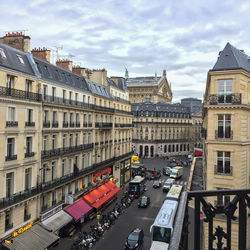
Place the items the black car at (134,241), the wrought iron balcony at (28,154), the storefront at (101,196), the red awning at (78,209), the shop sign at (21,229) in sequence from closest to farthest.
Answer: the shop sign at (21,229) → the wrought iron balcony at (28,154) → the black car at (134,241) → the red awning at (78,209) → the storefront at (101,196)

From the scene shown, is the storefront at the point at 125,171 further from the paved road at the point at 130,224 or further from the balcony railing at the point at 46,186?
the balcony railing at the point at 46,186

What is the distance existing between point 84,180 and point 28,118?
14.2m

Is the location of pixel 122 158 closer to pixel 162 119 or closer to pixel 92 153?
pixel 92 153

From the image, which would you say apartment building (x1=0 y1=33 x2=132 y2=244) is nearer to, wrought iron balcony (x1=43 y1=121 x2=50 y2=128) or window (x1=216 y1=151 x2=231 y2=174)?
wrought iron balcony (x1=43 y1=121 x2=50 y2=128)

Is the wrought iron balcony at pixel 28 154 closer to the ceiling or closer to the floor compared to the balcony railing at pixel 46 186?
closer to the ceiling

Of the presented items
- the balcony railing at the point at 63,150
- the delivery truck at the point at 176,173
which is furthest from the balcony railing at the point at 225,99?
the delivery truck at the point at 176,173

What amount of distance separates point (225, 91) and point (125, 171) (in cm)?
3691

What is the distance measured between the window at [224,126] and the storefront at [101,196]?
19816 millimetres

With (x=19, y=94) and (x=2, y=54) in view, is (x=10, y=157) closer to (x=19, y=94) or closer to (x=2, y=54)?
(x=19, y=94)

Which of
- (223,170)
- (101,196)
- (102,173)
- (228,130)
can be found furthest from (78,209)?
(228,130)

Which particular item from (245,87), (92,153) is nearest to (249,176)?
(245,87)

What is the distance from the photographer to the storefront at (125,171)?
52.1 m

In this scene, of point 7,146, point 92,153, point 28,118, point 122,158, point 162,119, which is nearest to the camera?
point 7,146

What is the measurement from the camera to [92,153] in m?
38.2
